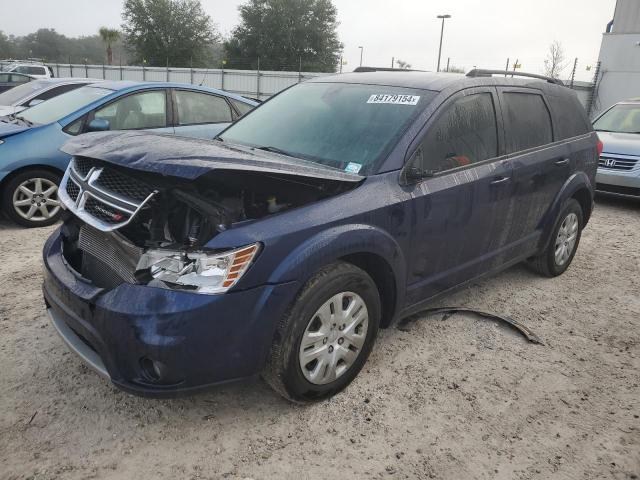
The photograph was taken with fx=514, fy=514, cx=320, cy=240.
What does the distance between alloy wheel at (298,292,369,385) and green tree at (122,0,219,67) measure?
5330 centimetres

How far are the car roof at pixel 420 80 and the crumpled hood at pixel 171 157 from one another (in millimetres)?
969

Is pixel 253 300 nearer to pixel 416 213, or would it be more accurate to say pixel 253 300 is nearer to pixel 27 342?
pixel 416 213

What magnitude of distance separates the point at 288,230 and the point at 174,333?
0.68 meters

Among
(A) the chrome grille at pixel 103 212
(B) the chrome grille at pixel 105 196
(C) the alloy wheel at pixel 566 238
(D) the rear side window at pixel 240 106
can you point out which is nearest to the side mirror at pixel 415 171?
(B) the chrome grille at pixel 105 196

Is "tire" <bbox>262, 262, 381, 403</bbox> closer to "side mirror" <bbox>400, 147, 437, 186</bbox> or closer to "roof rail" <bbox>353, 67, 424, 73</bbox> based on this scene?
"side mirror" <bbox>400, 147, 437, 186</bbox>

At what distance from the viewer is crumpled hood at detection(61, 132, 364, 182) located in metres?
2.24

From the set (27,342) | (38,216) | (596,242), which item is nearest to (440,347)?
(27,342)

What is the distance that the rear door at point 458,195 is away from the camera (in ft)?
10.0

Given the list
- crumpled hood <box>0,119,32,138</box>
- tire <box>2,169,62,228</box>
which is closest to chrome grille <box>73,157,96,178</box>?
tire <box>2,169,62,228</box>

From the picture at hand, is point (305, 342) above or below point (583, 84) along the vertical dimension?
below

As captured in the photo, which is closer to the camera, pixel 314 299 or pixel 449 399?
pixel 314 299

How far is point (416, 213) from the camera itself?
2975mm

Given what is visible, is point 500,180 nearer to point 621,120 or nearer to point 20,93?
point 621,120

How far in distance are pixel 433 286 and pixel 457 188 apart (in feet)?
2.11
